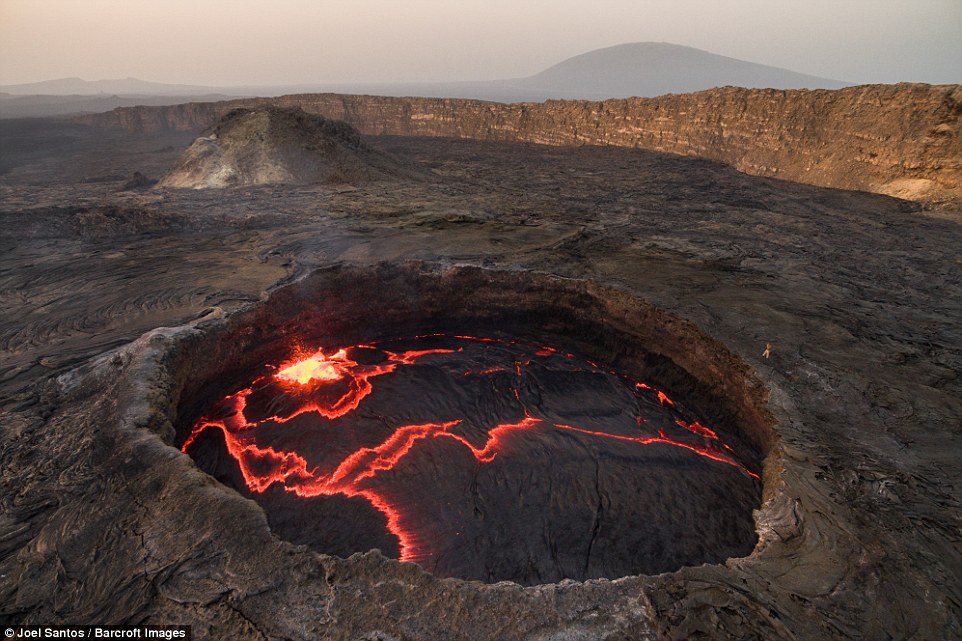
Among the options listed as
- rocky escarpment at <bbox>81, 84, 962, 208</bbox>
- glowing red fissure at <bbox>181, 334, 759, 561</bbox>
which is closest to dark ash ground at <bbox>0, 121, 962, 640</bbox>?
glowing red fissure at <bbox>181, 334, 759, 561</bbox>

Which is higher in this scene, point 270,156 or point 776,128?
point 776,128

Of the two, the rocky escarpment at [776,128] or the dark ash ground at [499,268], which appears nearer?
the dark ash ground at [499,268]

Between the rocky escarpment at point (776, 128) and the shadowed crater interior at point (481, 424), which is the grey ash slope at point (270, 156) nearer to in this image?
the shadowed crater interior at point (481, 424)

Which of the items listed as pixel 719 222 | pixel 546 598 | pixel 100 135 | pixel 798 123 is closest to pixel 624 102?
pixel 798 123

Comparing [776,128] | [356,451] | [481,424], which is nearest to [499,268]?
[481,424]

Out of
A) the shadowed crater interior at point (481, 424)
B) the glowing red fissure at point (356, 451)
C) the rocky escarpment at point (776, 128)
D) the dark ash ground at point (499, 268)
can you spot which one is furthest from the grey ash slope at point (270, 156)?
the rocky escarpment at point (776, 128)

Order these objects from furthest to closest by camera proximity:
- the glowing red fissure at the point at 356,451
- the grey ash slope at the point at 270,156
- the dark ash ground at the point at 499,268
Result: the grey ash slope at the point at 270,156 < the glowing red fissure at the point at 356,451 < the dark ash ground at the point at 499,268

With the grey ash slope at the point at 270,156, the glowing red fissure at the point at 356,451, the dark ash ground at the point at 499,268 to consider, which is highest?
the grey ash slope at the point at 270,156

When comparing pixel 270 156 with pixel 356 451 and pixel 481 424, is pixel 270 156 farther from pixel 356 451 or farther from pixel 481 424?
pixel 481 424
